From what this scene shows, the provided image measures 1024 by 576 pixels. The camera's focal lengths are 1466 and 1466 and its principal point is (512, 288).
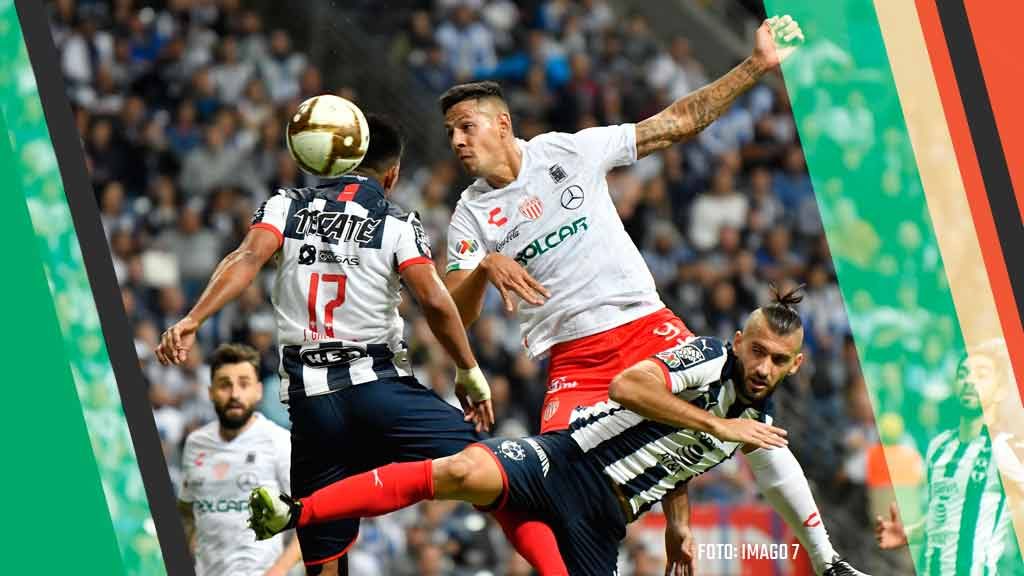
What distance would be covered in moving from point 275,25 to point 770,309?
1161cm

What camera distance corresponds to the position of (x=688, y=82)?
16.9 meters

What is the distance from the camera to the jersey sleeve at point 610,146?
24.6 ft

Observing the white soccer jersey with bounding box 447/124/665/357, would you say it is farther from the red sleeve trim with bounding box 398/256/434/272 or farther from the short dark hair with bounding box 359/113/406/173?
the red sleeve trim with bounding box 398/256/434/272

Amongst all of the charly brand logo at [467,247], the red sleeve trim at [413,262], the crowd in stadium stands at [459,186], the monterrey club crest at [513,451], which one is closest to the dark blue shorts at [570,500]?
the monterrey club crest at [513,451]

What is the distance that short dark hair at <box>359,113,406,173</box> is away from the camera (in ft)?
23.6

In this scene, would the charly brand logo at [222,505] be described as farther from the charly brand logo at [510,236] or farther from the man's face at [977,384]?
the man's face at [977,384]

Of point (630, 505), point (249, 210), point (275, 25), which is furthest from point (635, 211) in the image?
point (630, 505)

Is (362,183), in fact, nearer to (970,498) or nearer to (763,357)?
(763,357)

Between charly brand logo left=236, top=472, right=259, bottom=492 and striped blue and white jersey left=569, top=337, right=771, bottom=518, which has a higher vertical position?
charly brand logo left=236, top=472, right=259, bottom=492

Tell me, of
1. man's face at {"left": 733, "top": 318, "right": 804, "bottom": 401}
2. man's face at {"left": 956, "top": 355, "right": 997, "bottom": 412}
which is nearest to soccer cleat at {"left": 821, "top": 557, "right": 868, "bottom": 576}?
man's face at {"left": 956, "top": 355, "right": 997, "bottom": 412}

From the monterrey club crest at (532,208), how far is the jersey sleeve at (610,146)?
34 cm

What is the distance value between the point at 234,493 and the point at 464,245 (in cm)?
232

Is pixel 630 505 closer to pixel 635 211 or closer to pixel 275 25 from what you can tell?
pixel 635 211

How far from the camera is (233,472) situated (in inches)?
341
